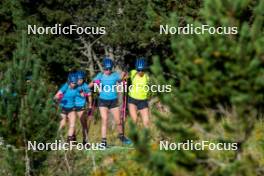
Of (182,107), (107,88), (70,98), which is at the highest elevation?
(107,88)

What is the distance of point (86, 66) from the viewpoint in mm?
24688

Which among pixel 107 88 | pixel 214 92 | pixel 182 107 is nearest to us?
pixel 214 92

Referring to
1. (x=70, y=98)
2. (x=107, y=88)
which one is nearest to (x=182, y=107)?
(x=107, y=88)

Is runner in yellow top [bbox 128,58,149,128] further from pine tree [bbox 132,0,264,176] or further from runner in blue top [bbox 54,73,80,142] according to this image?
pine tree [bbox 132,0,264,176]

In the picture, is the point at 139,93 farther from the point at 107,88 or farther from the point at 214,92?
the point at 214,92

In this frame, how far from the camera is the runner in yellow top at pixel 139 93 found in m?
12.7

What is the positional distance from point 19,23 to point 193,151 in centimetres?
1859

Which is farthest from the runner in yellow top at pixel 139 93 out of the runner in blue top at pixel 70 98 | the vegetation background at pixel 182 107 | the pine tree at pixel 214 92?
the pine tree at pixel 214 92

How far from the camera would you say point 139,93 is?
12.8m

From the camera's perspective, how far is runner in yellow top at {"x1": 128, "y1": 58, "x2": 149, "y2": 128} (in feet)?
41.7

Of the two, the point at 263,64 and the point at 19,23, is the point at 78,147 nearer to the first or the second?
the point at 263,64

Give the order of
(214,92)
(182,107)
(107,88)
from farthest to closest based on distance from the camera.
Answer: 1. (107,88)
2. (182,107)
3. (214,92)

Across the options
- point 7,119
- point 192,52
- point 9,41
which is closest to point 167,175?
point 192,52

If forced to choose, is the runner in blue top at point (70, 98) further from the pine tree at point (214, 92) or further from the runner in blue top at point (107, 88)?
the pine tree at point (214, 92)
